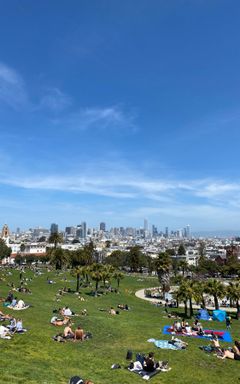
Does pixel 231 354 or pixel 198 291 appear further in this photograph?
pixel 198 291

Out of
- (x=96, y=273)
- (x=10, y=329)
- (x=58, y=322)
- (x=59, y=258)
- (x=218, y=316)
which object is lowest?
(x=218, y=316)

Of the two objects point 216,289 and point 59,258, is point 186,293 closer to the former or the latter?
point 216,289

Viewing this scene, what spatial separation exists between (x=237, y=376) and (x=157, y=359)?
437 cm

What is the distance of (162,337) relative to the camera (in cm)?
2802

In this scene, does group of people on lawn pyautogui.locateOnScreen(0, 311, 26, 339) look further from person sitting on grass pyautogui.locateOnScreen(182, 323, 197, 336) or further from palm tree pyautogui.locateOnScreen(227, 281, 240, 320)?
palm tree pyautogui.locateOnScreen(227, 281, 240, 320)

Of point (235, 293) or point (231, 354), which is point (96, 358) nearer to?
point (231, 354)

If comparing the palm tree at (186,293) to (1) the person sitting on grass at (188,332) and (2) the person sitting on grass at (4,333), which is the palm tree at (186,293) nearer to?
(1) the person sitting on grass at (188,332)

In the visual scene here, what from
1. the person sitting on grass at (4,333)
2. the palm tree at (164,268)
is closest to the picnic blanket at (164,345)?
the person sitting on grass at (4,333)

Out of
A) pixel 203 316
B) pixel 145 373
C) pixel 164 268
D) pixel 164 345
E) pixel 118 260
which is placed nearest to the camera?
pixel 145 373

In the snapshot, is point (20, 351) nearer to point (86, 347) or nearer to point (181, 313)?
point (86, 347)

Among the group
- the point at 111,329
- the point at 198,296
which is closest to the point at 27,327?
the point at 111,329

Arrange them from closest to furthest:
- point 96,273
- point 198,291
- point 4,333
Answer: point 4,333, point 198,291, point 96,273

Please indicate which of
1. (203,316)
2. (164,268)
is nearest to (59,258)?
(164,268)

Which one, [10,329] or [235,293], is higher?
[10,329]
